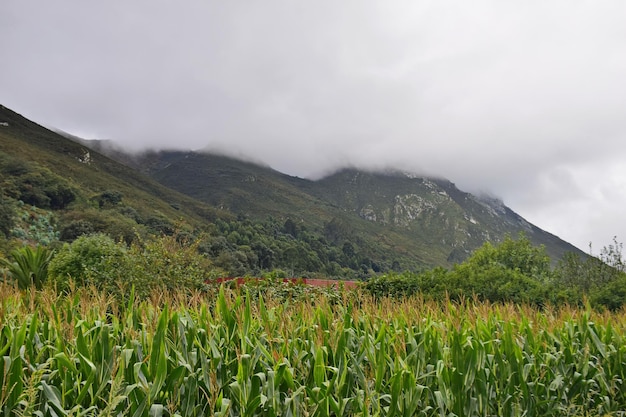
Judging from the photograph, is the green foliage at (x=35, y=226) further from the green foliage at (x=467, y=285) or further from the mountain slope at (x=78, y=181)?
the green foliage at (x=467, y=285)

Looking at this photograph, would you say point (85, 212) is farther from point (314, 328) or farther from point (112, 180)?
point (314, 328)

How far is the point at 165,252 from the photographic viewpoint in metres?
11.9

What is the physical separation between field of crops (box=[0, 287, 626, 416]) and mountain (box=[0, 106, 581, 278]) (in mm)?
10348

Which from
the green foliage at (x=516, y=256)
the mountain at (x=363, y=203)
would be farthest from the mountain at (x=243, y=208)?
the green foliage at (x=516, y=256)

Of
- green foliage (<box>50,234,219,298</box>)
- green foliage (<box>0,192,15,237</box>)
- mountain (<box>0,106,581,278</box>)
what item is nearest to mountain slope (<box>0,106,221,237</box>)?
mountain (<box>0,106,581,278</box>)

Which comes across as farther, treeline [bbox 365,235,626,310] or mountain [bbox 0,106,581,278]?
mountain [bbox 0,106,581,278]

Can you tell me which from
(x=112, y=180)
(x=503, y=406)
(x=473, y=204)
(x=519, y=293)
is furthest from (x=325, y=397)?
(x=473, y=204)

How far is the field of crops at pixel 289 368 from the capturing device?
2.70 metres

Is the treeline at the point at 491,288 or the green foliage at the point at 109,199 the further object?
the green foliage at the point at 109,199

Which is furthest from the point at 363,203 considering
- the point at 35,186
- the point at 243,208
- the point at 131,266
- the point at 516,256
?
the point at 131,266

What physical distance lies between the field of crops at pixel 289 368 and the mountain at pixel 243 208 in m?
10.3

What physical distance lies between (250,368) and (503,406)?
2.05 metres

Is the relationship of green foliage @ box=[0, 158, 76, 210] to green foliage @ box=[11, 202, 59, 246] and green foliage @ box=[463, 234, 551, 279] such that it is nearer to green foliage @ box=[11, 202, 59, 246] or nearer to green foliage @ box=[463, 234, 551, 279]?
green foliage @ box=[11, 202, 59, 246]

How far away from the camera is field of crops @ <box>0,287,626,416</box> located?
2.70m
